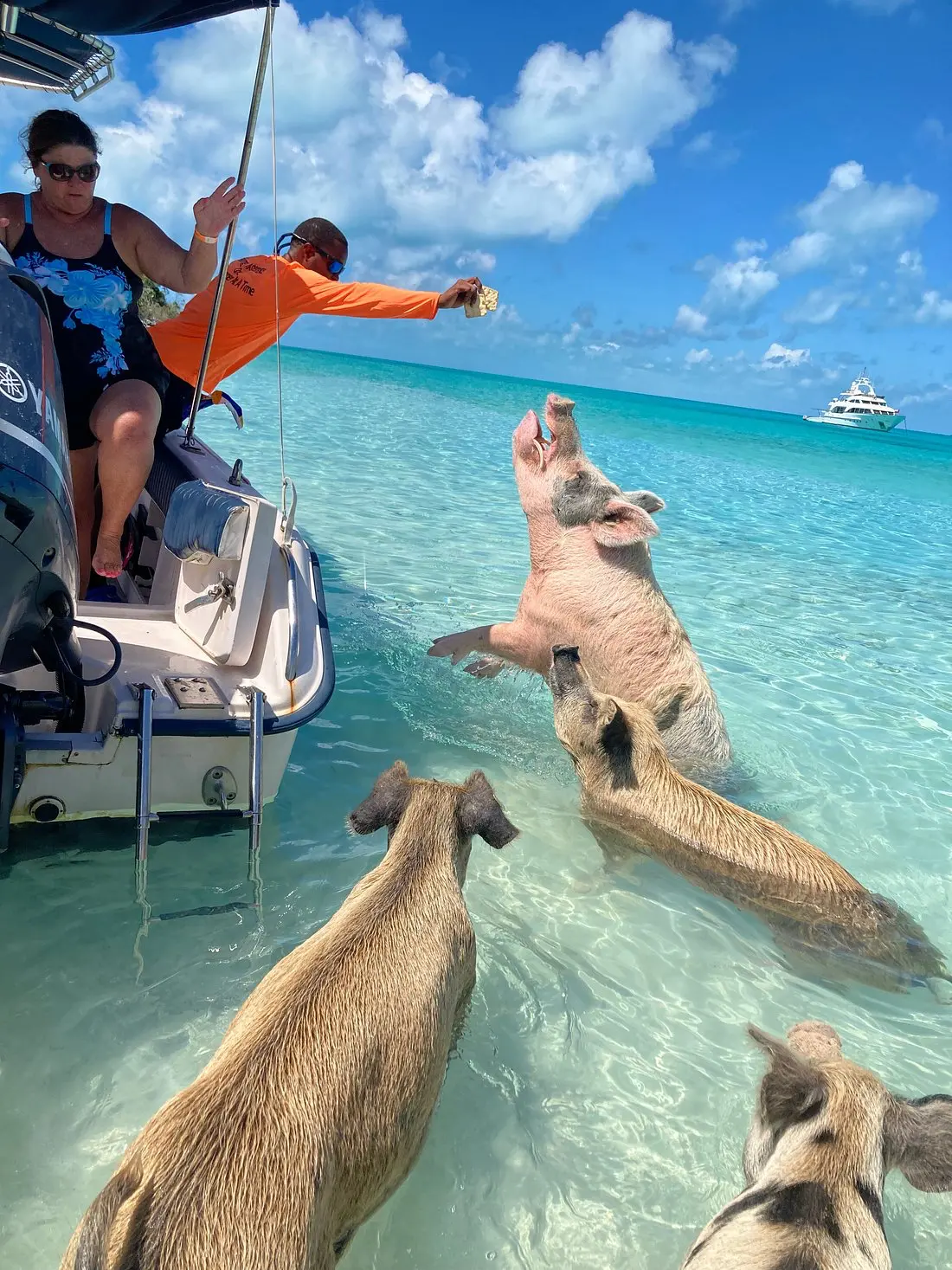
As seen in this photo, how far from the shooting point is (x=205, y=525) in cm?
462

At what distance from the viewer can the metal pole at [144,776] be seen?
12.1 ft

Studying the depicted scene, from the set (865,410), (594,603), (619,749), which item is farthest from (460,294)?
(865,410)

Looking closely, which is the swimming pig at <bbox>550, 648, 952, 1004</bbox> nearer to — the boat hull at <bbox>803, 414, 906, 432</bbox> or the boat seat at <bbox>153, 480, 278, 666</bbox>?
the boat seat at <bbox>153, 480, 278, 666</bbox>

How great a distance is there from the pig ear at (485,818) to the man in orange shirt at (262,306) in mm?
3335

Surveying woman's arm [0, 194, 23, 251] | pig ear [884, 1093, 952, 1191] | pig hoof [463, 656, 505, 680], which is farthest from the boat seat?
pig ear [884, 1093, 952, 1191]

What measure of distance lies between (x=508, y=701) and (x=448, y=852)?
12.0ft

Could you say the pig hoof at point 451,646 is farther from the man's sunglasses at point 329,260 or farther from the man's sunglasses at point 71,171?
the man's sunglasses at point 71,171

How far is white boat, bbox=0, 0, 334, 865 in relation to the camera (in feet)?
10.8

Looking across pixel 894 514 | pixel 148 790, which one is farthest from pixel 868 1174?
pixel 894 514

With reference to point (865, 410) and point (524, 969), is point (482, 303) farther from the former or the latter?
point (865, 410)

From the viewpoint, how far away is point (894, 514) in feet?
85.6

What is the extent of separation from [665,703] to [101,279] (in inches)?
134

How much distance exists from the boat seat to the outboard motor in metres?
0.97

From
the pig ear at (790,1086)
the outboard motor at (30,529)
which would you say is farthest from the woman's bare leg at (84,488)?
the pig ear at (790,1086)
